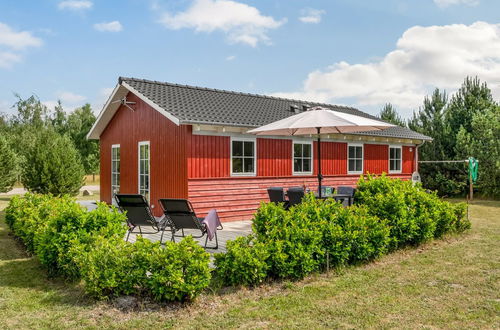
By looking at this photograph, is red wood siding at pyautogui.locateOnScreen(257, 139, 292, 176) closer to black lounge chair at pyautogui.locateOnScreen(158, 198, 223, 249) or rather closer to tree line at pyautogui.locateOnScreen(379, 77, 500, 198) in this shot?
black lounge chair at pyautogui.locateOnScreen(158, 198, 223, 249)

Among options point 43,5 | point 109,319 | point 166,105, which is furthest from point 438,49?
point 109,319

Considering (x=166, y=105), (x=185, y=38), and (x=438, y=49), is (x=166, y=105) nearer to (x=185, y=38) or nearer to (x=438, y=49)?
(x=185, y=38)

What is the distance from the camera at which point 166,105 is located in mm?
10281

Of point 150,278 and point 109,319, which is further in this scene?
point 150,278

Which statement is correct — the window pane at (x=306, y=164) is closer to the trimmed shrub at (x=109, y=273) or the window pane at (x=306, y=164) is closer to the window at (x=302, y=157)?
the window at (x=302, y=157)

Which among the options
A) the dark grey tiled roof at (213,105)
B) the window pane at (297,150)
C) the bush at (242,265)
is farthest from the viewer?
the window pane at (297,150)

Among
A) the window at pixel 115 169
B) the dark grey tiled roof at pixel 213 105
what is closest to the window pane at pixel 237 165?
the dark grey tiled roof at pixel 213 105

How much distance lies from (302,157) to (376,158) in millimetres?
3821

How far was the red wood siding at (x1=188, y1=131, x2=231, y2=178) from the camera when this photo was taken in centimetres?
986

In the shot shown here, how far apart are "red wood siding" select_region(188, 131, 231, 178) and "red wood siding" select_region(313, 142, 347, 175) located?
338 cm

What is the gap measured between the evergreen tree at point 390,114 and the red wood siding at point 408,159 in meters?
6.33

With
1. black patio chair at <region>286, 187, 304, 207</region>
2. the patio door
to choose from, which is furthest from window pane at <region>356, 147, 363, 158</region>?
the patio door

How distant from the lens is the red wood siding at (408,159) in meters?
16.0

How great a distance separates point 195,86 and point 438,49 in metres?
10.1
